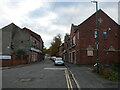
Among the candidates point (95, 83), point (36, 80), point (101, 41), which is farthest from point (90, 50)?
point (95, 83)

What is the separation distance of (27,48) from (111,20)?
23.7m

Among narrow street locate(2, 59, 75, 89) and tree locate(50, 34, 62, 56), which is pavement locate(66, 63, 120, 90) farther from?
tree locate(50, 34, 62, 56)

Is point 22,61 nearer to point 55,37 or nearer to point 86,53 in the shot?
point 86,53

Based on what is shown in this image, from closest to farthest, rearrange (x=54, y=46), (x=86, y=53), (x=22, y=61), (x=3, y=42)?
(x=86, y=53) → (x=22, y=61) → (x=3, y=42) → (x=54, y=46)

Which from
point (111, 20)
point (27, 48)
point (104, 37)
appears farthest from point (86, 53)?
point (27, 48)

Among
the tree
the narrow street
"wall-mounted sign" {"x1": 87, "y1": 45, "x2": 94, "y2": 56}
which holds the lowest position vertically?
the narrow street

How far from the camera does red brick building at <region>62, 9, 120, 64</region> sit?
34.9 m

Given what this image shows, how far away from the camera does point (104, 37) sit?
118 feet

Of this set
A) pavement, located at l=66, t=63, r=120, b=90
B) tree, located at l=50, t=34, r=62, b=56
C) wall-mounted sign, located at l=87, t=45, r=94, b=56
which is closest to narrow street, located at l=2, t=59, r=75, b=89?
pavement, located at l=66, t=63, r=120, b=90

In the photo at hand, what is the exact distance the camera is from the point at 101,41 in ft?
117

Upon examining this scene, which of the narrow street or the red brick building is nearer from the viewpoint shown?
the narrow street

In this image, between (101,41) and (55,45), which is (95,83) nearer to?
(101,41)

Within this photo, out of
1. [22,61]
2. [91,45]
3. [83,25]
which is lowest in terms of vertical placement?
[22,61]

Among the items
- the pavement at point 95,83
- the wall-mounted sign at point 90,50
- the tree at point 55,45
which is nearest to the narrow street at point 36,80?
the pavement at point 95,83
